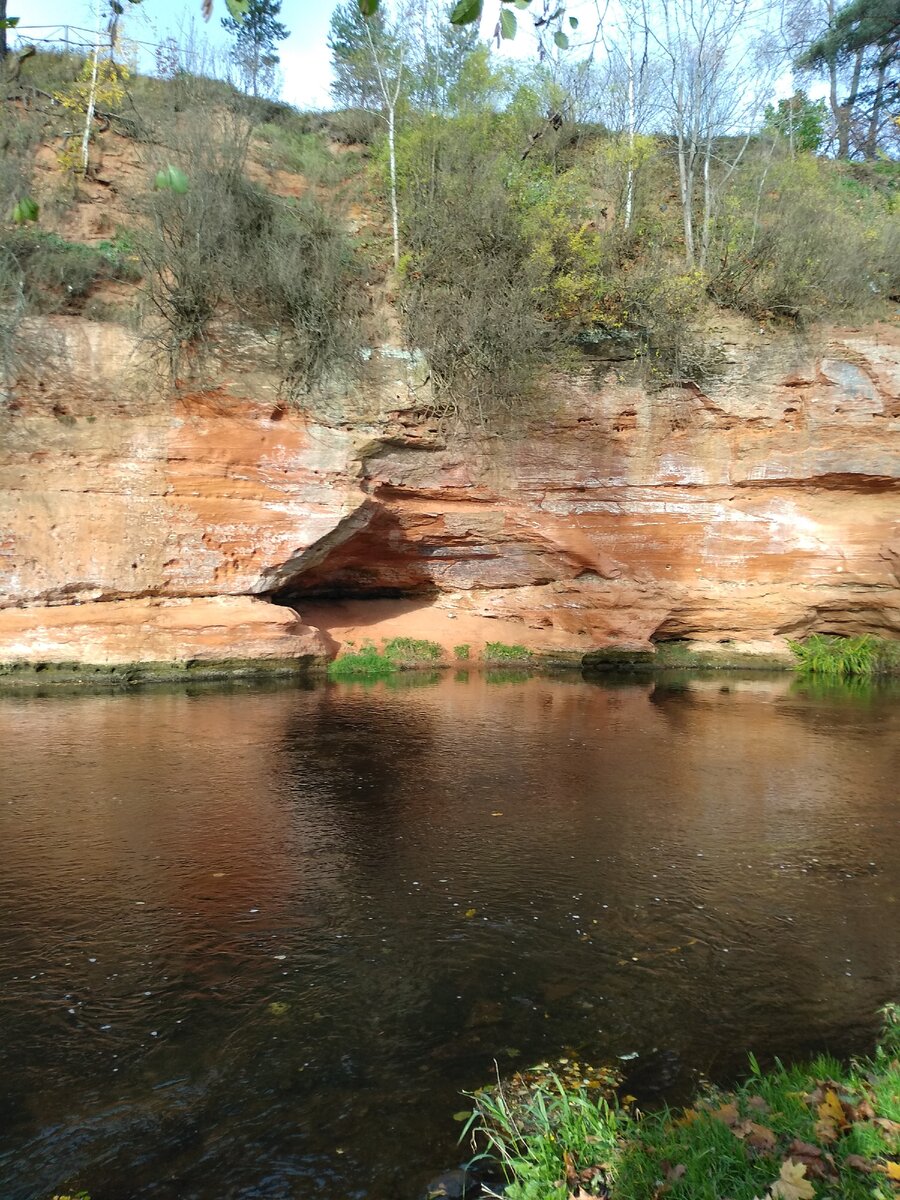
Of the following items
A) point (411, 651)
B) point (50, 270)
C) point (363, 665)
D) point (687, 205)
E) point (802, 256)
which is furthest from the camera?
point (687, 205)

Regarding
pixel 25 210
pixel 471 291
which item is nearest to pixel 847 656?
pixel 471 291

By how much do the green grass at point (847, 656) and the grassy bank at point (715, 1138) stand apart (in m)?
12.9

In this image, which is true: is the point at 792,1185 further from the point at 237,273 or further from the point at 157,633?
the point at 237,273

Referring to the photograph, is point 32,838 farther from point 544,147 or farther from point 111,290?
point 544,147

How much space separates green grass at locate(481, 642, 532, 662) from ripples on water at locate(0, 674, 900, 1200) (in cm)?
606

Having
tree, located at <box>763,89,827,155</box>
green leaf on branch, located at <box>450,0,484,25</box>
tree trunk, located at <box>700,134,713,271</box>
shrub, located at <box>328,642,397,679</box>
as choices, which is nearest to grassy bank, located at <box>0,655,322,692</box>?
shrub, located at <box>328,642,397,679</box>

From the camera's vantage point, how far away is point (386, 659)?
14672mm

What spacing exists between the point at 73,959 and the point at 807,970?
12.7 ft

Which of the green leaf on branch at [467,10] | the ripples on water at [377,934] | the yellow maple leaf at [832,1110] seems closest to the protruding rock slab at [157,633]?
the ripples on water at [377,934]

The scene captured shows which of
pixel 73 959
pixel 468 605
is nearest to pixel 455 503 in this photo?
pixel 468 605

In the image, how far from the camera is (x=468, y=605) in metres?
16.2

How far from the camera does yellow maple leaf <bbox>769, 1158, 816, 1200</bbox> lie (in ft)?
6.90

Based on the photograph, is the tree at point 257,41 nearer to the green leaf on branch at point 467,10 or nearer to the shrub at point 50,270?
the shrub at point 50,270

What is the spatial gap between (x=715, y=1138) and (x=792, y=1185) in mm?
380
